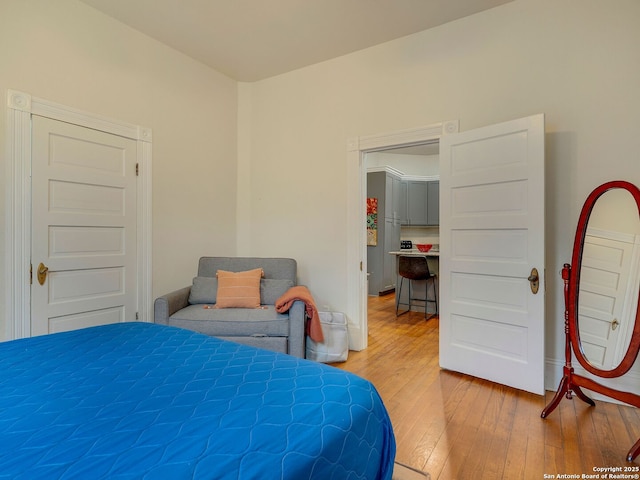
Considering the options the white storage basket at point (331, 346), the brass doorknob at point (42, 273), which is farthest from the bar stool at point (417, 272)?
the brass doorknob at point (42, 273)

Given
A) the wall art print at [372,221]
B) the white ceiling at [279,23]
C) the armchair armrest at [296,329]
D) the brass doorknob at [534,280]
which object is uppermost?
the white ceiling at [279,23]

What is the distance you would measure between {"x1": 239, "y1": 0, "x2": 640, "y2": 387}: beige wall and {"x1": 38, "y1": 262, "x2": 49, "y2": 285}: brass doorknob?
6.46ft

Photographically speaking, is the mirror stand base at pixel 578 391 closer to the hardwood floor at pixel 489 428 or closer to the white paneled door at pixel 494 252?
the hardwood floor at pixel 489 428

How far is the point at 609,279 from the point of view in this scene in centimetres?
202

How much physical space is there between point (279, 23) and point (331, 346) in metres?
2.87

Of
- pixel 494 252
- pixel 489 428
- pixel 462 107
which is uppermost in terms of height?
pixel 462 107

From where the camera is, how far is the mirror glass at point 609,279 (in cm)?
191

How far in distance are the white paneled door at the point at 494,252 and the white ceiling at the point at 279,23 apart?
1052 mm

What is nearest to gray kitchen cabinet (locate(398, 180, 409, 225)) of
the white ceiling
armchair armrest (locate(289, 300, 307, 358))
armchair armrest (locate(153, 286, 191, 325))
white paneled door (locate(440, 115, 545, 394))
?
the white ceiling

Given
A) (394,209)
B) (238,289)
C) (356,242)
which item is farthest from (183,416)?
(394,209)

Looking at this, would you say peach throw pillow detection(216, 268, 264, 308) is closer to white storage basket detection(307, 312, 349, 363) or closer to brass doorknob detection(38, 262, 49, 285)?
white storage basket detection(307, 312, 349, 363)

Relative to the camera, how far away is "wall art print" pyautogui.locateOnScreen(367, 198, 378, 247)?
237 inches

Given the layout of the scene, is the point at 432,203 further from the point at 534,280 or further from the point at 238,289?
the point at 238,289

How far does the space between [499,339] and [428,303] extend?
2.16 metres
